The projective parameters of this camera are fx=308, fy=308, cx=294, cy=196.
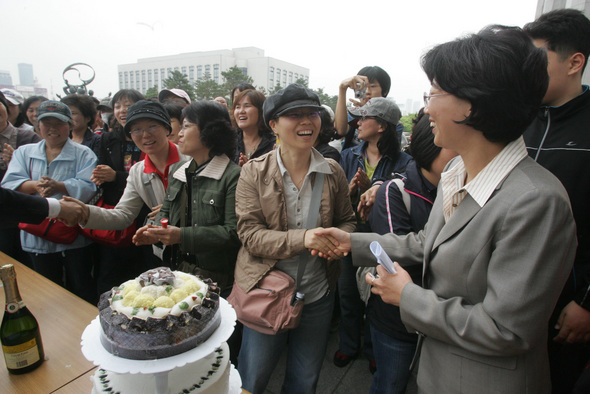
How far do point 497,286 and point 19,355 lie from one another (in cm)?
194

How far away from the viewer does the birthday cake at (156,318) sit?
0.91 m

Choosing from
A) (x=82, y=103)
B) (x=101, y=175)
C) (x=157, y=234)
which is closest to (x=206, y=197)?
(x=157, y=234)

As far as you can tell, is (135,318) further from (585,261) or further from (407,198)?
(585,261)

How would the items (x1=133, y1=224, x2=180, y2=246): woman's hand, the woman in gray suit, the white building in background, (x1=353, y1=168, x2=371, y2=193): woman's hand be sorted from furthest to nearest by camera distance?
1. the white building in background
2. (x1=353, y1=168, x2=371, y2=193): woman's hand
3. (x1=133, y1=224, x2=180, y2=246): woman's hand
4. the woman in gray suit

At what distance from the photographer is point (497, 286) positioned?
1.01m

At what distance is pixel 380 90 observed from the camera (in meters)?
4.11

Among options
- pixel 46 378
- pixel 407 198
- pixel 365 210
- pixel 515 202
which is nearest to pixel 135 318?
pixel 46 378

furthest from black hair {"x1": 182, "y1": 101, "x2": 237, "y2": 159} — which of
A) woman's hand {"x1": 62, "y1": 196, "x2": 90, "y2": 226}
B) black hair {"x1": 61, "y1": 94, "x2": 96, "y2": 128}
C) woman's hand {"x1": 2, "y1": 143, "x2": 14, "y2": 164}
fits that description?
woman's hand {"x1": 2, "y1": 143, "x2": 14, "y2": 164}

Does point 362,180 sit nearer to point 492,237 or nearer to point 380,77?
point 492,237

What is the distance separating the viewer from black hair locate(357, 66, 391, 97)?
408 centimetres

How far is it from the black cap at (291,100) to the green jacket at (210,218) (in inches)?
23.5

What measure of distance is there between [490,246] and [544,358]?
51 cm

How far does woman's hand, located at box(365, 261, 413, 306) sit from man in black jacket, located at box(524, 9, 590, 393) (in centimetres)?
104

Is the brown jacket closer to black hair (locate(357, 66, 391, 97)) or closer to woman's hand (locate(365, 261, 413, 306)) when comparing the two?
woman's hand (locate(365, 261, 413, 306))
